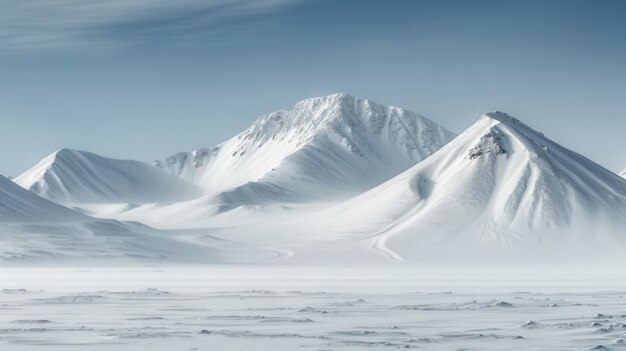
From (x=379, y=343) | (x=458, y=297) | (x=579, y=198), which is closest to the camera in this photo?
(x=379, y=343)

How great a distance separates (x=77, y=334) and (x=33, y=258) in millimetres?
100233

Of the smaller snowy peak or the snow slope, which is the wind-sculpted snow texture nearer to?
the snow slope

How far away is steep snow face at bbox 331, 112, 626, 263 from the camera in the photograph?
16550cm

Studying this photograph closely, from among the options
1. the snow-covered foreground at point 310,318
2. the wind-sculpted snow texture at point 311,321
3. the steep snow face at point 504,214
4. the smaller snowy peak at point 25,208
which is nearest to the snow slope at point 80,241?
the smaller snowy peak at point 25,208

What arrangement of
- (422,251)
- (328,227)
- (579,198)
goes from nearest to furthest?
(422,251) → (579,198) → (328,227)

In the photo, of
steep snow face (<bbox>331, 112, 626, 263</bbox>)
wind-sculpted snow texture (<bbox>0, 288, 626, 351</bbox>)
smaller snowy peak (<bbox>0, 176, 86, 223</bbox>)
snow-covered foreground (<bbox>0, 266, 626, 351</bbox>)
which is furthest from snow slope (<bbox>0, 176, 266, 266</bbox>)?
wind-sculpted snow texture (<bbox>0, 288, 626, 351</bbox>)

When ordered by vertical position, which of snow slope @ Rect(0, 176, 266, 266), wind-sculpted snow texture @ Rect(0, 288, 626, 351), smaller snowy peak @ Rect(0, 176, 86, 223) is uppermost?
smaller snowy peak @ Rect(0, 176, 86, 223)

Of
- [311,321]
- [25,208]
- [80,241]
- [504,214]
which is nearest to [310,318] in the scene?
[311,321]

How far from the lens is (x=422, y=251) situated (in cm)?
15975

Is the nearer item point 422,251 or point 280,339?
point 280,339

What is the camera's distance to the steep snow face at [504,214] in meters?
166

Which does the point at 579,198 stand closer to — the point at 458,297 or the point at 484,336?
the point at 458,297

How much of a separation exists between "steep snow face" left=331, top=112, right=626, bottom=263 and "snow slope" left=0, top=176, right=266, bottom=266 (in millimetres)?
27109

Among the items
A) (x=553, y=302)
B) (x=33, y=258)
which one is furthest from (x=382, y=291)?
(x=33, y=258)
